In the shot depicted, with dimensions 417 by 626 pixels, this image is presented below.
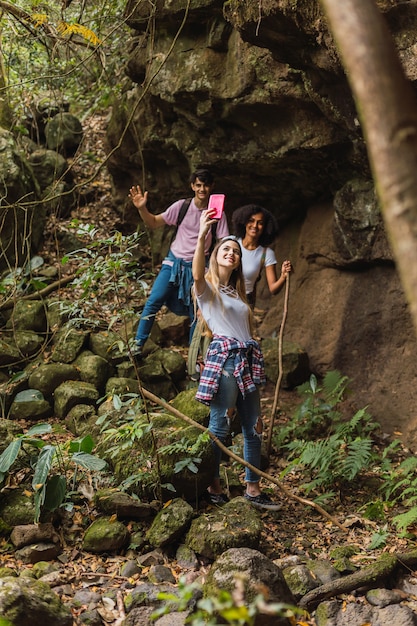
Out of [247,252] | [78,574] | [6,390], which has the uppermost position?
[247,252]

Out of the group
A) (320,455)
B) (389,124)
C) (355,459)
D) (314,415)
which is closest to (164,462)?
(320,455)

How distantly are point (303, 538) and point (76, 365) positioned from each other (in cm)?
318

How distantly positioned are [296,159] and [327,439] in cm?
327

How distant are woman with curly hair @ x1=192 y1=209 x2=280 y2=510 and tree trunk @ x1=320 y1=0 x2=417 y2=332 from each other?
2790 millimetres

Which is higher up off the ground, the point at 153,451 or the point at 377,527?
the point at 153,451

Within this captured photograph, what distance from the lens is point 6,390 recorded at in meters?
6.16

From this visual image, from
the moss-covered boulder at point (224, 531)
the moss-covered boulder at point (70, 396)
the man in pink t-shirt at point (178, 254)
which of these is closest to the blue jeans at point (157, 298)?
the man in pink t-shirt at point (178, 254)

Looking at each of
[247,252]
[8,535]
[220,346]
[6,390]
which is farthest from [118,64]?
[8,535]

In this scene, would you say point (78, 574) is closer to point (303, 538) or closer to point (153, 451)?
point (153, 451)

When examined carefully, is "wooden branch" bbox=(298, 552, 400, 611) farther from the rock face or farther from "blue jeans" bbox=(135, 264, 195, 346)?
"blue jeans" bbox=(135, 264, 195, 346)

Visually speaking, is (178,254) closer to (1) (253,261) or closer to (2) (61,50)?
(1) (253,261)

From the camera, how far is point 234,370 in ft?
14.8

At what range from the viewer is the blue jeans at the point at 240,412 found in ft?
14.8

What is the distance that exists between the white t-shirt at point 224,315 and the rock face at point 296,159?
2.33 m
